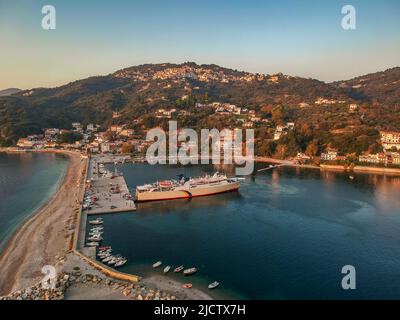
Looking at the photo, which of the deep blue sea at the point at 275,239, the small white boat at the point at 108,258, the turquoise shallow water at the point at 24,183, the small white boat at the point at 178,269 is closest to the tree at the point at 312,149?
the deep blue sea at the point at 275,239

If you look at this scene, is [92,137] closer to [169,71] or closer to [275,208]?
[275,208]

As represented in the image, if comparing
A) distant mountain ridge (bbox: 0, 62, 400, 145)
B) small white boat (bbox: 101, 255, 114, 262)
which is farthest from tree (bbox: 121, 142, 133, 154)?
small white boat (bbox: 101, 255, 114, 262)

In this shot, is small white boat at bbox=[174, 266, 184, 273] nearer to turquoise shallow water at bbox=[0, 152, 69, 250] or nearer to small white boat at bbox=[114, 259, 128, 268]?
small white boat at bbox=[114, 259, 128, 268]

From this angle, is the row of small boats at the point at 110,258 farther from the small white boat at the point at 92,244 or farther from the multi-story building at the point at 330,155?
the multi-story building at the point at 330,155

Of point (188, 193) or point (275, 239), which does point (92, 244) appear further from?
point (188, 193)

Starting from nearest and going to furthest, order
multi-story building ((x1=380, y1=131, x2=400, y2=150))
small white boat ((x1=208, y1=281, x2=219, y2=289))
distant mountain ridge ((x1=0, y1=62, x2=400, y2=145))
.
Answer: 1. small white boat ((x1=208, y1=281, x2=219, y2=289))
2. multi-story building ((x1=380, y1=131, x2=400, y2=150))
3. distant mountain ridge ((x1=0, y1=62, x2=400, y2=145))

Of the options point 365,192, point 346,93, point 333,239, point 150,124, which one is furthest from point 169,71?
point 333,239
